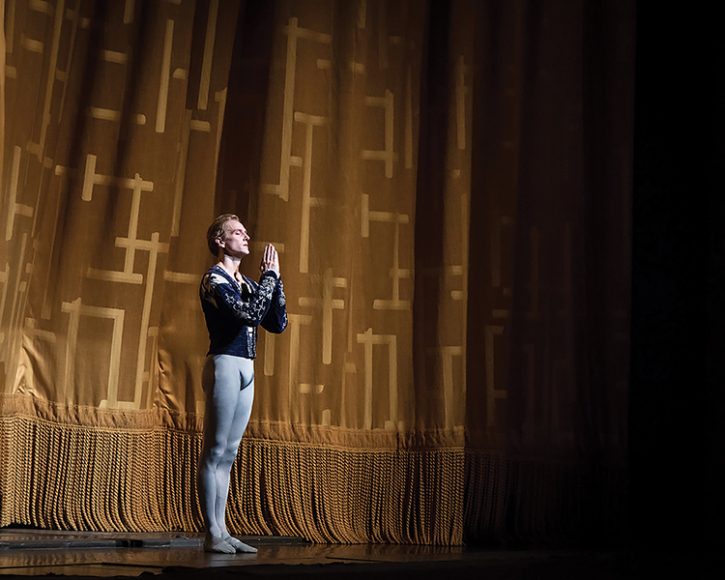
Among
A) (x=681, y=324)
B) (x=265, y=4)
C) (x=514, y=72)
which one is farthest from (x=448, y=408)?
(x=265, y=4)

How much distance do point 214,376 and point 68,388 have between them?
2.95 ft

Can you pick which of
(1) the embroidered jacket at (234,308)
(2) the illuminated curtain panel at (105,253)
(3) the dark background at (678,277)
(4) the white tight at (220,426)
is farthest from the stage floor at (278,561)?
(3) the dark background at (678,277)

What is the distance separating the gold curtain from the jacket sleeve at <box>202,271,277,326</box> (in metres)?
0.86

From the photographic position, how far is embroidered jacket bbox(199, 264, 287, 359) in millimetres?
2496

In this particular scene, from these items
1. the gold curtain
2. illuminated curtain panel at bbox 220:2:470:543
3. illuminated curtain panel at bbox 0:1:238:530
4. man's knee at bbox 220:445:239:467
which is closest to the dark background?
the gold curtain

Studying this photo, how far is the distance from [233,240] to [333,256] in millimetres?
1009

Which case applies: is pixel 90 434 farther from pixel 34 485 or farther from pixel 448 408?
pixel 448 408

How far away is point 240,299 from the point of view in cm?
251

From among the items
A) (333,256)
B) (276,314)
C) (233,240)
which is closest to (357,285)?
(333,256)

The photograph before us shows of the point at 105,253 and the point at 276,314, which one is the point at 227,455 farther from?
the point at 105,253

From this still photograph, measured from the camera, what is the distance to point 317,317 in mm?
3529

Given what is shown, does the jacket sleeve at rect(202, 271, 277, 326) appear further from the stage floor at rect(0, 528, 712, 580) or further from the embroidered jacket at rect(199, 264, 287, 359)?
the stage floor at rect(0, 528, 712, 580)

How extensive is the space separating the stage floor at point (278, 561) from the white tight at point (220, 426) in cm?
12

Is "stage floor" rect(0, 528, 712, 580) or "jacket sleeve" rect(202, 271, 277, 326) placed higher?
"jacket sleeve" rect(202, 271, 277, 326)
